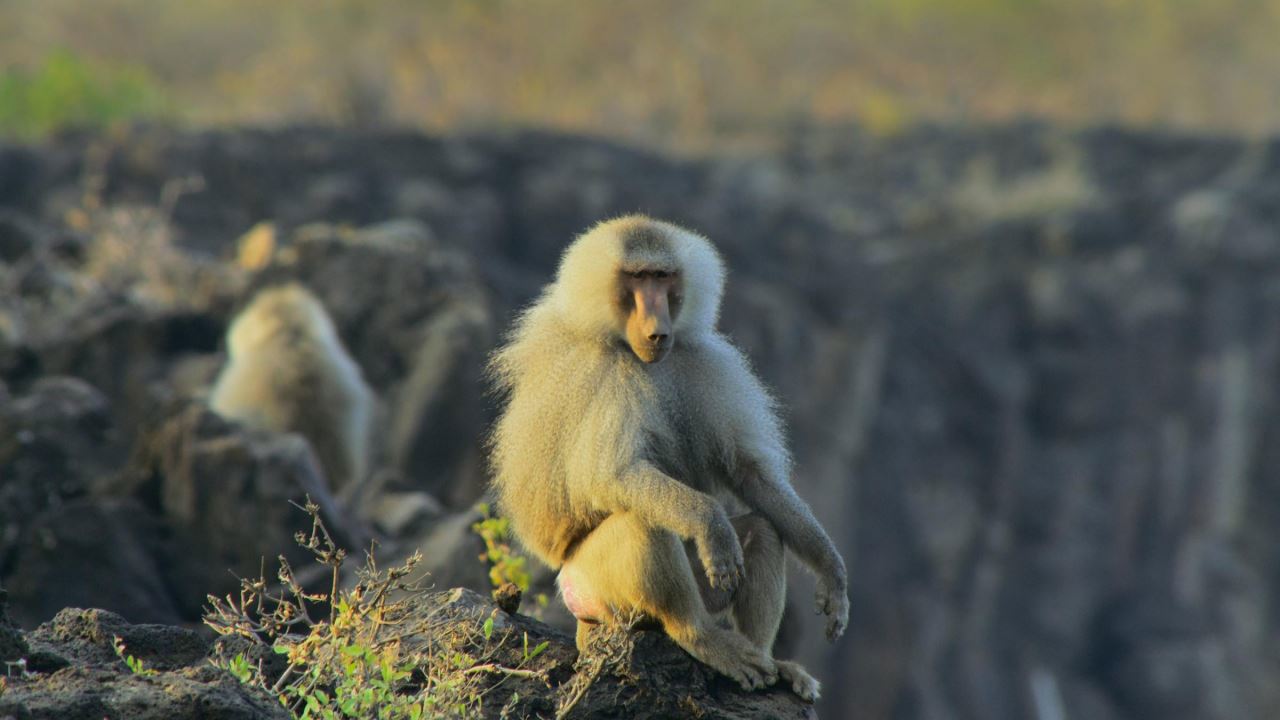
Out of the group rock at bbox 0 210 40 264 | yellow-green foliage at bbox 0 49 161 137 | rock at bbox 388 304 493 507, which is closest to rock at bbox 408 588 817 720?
rock at bbox 388 304 493 507

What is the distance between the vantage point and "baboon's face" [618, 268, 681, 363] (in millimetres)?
4906

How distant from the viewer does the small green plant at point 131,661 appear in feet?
13.1

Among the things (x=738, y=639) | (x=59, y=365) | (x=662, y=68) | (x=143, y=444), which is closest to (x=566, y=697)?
(x=738, y=639)

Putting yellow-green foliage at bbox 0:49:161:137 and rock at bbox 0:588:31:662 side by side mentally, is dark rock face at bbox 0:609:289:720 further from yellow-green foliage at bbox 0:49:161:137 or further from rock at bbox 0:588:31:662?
yellow-green foliage at bbox 0:49:161:137

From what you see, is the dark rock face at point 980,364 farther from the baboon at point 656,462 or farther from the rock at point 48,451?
the baboon at point 656,462

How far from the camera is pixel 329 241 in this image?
A: 11922mm

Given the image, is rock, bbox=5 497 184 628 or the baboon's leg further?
rock, bbox=5 497 184 628

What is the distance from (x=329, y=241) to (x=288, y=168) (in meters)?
6.95

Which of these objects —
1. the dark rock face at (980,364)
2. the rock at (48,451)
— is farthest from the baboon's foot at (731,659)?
the dark rock face at (980,364)

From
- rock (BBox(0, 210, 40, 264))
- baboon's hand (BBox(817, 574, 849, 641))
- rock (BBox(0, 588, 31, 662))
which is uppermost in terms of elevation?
rock (BBox(0, 588, 31, 662))

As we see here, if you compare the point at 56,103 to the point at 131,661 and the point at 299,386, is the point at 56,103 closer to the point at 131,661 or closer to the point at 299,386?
the point at 299,386

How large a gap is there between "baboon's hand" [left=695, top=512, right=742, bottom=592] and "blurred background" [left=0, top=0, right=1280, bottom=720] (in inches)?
259

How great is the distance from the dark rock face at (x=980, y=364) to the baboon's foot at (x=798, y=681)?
11274 mm

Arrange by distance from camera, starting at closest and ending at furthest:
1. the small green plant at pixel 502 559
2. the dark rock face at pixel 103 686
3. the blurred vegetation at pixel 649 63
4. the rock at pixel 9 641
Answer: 1. the dark rock face at pixel 103 686
2. the rock at pixel 9 641
3. the small green plant at pixel 502 559
4. the blurred vegetation at pixel 649 63
